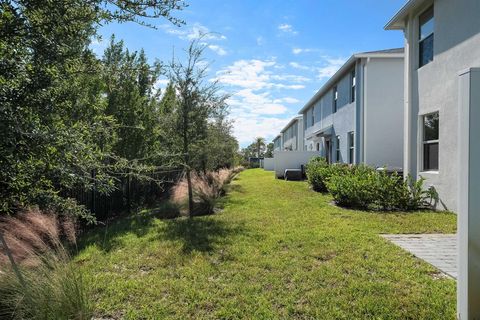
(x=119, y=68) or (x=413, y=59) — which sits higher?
(x=413, y=59)

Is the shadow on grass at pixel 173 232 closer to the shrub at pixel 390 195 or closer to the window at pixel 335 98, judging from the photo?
the shrub at pixel 390 195

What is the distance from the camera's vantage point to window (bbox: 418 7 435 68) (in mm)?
9453

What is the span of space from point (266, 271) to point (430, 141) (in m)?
7.11

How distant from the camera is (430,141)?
943cm

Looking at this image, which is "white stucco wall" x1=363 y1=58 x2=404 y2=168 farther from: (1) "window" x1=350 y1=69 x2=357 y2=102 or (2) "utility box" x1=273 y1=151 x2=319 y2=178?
(2) "utility box" x1=273 y1=151 x2=319 y2=178

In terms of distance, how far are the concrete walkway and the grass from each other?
9.1 inches

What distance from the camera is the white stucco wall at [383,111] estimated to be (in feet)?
45.3

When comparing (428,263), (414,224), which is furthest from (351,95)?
(428,263)

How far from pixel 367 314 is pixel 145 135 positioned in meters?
8.48

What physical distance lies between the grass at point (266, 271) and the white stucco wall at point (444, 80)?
1.44m

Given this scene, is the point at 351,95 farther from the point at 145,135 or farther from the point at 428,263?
the point at 428,263

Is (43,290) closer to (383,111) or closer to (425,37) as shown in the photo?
(425,37)

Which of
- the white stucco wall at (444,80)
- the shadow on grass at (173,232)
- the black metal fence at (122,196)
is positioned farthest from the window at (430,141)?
the black metal fence at (122,196)

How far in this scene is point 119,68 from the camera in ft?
12.3
